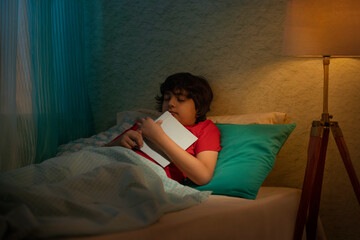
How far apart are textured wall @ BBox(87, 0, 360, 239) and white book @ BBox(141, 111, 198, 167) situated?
520mm

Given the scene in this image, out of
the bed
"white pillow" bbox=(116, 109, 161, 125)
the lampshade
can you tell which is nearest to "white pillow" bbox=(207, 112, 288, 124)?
the bed

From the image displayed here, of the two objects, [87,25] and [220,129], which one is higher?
[87,25]

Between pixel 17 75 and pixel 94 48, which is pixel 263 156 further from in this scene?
pixel 94 48

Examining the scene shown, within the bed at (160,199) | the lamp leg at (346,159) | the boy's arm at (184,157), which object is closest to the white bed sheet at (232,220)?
the bed at (160,199)

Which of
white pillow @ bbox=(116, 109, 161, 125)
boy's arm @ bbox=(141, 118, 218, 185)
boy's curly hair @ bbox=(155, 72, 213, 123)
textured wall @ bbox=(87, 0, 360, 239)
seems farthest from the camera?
white pillow @ bbox=(116, 109, 161, 125)

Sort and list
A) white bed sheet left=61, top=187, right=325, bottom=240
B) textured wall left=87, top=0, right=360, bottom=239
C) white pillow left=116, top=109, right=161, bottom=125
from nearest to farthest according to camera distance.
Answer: white bed sheet left=61, top=187, right=325, bottom=240
textured wall left=87, top=0, right=360, bottom=239
white pillow left=116, top=109, right=161, bottom=125

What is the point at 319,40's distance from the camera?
1.56 m

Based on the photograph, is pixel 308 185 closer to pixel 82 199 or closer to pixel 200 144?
pixel 200 144

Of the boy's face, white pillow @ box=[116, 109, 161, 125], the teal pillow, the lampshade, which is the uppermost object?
the lampshade

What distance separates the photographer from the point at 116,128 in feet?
7.67

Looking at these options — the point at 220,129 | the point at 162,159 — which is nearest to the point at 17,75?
the point at 162,159

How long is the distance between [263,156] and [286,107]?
47cm

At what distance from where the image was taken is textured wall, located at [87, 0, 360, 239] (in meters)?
1.92

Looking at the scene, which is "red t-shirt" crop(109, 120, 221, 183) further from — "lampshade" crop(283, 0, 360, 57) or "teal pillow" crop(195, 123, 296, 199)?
"lampshade" crop(283, 0, 360, 57)
